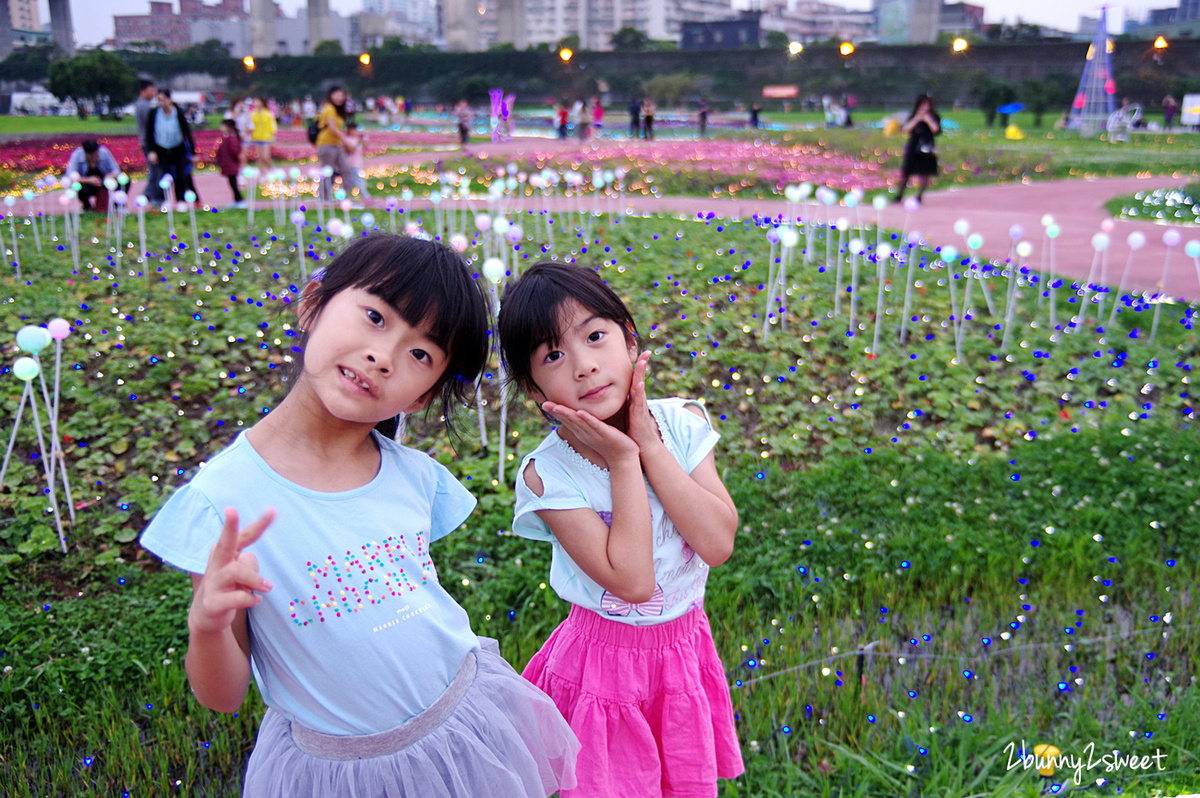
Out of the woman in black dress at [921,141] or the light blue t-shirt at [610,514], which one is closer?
the light blue t-shirt at [610,514]

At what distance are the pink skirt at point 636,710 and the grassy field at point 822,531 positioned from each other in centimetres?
67

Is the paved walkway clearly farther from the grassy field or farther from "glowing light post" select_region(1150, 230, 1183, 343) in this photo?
the grassy field

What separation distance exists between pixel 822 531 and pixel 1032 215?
27.1ft

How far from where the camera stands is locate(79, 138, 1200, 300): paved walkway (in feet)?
22.1

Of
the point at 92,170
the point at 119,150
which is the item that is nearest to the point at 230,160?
the point at 92,170

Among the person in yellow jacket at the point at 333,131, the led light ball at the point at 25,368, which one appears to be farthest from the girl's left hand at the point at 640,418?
the person in yellow jacket at the point at 333,131

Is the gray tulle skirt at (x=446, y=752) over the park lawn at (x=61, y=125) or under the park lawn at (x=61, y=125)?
under

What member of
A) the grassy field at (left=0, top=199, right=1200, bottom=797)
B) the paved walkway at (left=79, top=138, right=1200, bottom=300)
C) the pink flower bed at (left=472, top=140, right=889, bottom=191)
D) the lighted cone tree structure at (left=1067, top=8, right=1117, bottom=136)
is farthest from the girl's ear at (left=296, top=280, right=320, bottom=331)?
the lighted cone tree structure at (left=1067, top=8, right=1117, bottom=136)

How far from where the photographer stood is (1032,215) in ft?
32.7

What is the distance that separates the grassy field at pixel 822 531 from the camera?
2.28 m

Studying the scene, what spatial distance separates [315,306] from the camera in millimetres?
1320

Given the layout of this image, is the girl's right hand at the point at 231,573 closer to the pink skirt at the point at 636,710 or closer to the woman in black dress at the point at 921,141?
the pink skirt at the point at 636,710

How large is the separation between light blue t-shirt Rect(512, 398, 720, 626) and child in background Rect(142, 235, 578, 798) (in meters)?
0.24

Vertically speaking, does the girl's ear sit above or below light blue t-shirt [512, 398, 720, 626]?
above
